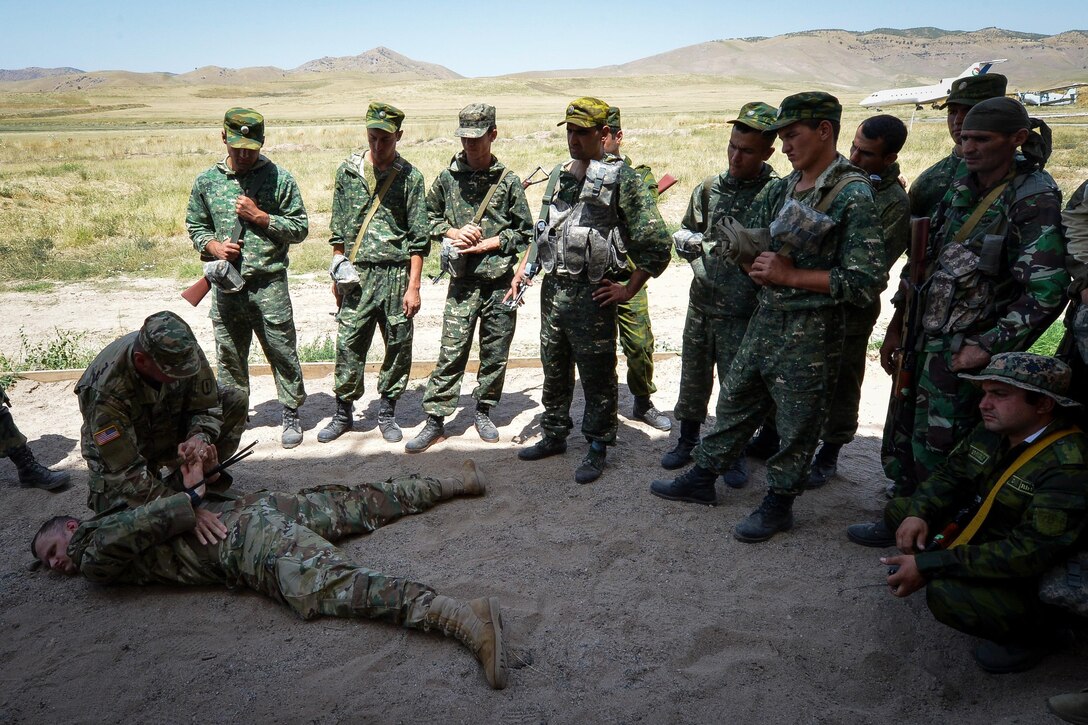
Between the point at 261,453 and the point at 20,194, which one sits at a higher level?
the point at 20,194

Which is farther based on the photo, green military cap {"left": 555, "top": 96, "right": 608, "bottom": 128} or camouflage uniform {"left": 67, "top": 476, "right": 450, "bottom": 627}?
green military cap {"left": 555, "top": 96, "right": 608, "bottom": 128}

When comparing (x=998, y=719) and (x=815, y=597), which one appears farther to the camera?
(x=815, y=597)

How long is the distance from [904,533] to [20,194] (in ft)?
70.8

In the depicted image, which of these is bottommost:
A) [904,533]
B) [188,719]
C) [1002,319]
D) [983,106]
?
[188,719]

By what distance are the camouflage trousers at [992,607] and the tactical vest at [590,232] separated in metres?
2.46

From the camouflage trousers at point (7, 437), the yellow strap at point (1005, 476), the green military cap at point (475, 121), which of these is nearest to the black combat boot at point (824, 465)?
the yellow strap at point (1005, 476)

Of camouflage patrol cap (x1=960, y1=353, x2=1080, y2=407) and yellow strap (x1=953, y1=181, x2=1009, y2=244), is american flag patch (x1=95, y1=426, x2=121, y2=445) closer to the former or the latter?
camouflage patrol cap (x1=960, y1=353, x2=1080, y2=407)

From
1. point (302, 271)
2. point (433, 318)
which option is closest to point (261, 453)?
point (433, 318)

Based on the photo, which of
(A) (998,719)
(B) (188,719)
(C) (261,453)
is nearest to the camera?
(A) (998,719)

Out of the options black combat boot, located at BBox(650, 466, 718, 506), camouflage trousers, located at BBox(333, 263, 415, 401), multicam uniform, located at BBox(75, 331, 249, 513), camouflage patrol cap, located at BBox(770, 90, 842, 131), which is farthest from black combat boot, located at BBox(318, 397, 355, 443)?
camouflage patrol cap, located at BBox(770, 90, 842, 131)

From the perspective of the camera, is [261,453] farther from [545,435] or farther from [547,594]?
[547,594]

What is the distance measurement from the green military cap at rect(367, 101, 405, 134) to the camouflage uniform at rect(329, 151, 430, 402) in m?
0.29

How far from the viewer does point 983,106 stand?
11.6ft

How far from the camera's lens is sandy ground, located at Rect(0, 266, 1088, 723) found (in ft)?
9.86
